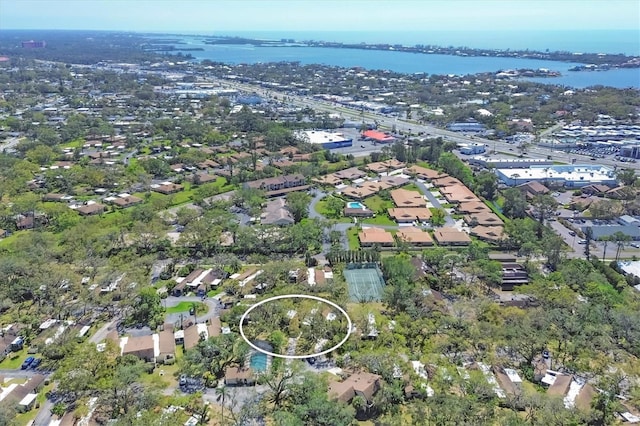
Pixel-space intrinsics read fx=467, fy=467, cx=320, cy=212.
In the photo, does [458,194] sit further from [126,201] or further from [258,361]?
[126,201]

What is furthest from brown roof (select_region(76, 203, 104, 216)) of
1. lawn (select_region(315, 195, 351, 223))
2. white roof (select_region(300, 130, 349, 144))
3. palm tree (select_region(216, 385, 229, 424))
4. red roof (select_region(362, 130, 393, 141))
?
red roof (select_region(362, 130, 393, 141))

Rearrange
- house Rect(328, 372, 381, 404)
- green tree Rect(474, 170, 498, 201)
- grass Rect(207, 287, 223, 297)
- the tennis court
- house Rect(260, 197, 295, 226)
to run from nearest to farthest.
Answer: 1. house Rect(328, 372, 381, 404)
2. the tennis court
3. grass Rect(207, 287, 223, 297)
4. house Rect(260, 197, 295, 226)
5. green tree Rect(474, 170, 498, 201)

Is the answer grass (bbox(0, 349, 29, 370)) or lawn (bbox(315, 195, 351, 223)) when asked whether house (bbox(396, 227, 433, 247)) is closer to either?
lawn (bbox(315, 195, 351, 223))

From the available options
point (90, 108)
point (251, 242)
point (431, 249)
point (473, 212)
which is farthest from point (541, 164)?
point (90, 108)

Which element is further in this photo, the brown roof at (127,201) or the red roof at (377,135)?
the red roof at (377,135)

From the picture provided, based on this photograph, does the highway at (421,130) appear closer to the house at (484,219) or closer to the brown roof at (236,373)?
the house at (484,219)

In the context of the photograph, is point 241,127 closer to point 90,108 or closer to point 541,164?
point 90,108

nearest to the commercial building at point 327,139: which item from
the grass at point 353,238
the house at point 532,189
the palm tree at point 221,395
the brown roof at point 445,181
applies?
the brown roof at point 445,181
